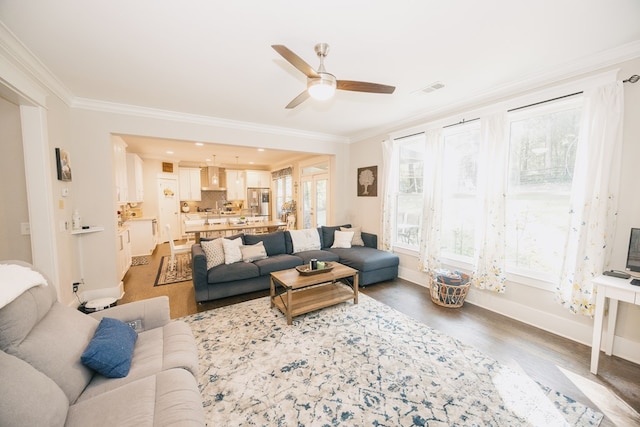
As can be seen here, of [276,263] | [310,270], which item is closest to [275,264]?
[276,263]

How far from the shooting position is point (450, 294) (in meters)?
3.25

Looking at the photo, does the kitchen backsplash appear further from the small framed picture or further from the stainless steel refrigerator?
the small framed picture

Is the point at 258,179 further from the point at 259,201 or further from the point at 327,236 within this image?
the point at 327,236

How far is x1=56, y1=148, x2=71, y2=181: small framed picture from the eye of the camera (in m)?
2.90

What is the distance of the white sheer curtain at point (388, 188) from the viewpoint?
455 cm

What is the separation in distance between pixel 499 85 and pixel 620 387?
10.1ft

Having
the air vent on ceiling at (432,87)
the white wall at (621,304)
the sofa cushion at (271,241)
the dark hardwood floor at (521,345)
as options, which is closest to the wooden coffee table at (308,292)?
the dark hardwood floor at (521,345)

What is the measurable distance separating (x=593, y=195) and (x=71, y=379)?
413 centimetres

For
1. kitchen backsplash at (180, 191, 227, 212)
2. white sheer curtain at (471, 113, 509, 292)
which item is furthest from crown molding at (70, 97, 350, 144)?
kitchen backsplash at (180, 191, 227, 212)

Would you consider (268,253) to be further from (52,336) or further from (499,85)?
(499,85)

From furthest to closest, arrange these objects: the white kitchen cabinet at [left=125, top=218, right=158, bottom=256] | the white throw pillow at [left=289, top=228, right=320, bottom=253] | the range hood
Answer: the range hood, the white kitchen cabinet at [left=125, top=218, right=158, bottom=256], the white throw pillow at [left=289, top=228, right=320, bottom=253]

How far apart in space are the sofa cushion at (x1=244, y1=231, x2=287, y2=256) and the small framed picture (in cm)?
237

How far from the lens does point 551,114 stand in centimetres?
273

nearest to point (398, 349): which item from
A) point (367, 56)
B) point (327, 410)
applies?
point (327, 410)
